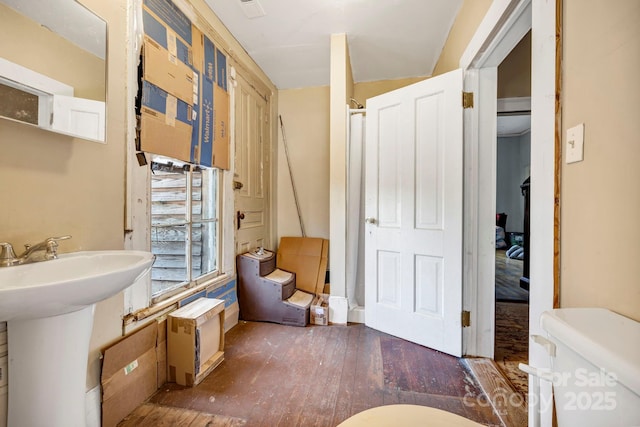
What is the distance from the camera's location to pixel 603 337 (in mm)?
541

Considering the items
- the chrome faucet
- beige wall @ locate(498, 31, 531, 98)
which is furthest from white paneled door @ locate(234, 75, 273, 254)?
beige wall @ locate(498, 31, 531, 98)

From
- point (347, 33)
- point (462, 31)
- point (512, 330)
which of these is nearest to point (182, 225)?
point (347, 33)

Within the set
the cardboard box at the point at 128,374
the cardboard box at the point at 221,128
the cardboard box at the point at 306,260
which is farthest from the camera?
the cardboard box at the point at 306,260

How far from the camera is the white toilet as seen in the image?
0.46 m

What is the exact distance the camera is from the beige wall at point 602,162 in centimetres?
64

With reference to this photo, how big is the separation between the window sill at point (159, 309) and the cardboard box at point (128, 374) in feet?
0.15

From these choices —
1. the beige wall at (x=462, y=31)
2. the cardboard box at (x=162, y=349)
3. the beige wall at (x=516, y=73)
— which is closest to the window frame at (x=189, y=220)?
the cardboard box at (x=162, y=349)

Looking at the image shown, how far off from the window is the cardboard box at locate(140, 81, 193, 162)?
0.09 meters

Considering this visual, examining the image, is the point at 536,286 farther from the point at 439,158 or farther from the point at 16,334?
the point at 16,334

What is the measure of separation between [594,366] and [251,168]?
2559 mm

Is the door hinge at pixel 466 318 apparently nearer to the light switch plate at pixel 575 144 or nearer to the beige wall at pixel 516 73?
the light switch plate at pixel 575 144

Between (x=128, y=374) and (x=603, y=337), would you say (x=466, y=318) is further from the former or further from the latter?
(x=128, y=374)

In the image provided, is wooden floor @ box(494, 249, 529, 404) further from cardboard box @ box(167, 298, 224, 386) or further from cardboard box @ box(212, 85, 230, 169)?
cardboard box @ box(212, 85, 230, 169)

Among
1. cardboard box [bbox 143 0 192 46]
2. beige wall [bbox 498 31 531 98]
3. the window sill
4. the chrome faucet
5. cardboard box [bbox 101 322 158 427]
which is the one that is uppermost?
beige wall [bbox 498 31 531 98]
